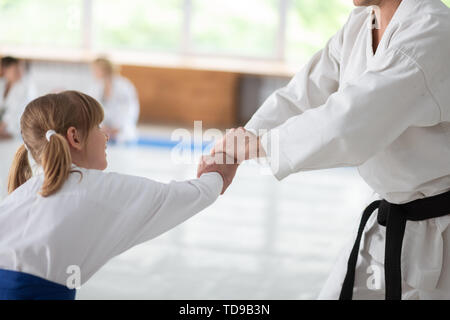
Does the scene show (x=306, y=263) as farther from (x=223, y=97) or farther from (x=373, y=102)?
(x=223, y=97)

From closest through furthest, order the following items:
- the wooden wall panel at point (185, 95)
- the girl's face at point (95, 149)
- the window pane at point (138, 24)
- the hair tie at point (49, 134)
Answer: the hair tie at point (49, 134), the girl's face at point (95, 149), the wooden wall panel at point (185, 95), the window pane at point (138, 24)

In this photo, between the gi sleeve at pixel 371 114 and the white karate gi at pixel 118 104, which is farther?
the white karate gi at pixel 118 104

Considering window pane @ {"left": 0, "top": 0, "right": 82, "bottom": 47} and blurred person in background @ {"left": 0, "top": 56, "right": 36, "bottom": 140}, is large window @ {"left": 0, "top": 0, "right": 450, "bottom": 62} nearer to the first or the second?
window pane @ {"left": 0, "top": 0, "right": 82, "bottom": 47}

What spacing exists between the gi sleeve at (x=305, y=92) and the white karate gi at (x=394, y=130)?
6 centimetres

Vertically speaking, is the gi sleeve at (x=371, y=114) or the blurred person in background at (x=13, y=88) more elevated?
the blurred person in background at (x=13, y=88)

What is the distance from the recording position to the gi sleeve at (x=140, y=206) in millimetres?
1729

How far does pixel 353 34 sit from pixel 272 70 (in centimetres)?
670

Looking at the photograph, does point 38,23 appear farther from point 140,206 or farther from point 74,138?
point 140,206

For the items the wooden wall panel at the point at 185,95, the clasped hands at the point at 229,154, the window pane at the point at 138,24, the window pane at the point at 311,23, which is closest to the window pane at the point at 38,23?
the window pane at the point at 138,24

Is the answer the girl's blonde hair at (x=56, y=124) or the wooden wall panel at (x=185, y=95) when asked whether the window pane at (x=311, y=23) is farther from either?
the girl's blonde hair at (x=56, y=124)

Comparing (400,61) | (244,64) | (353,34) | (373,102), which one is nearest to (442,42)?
(400,61)

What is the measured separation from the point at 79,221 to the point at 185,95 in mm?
7144

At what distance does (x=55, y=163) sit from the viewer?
173 centimetres

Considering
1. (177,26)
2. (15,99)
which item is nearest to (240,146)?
(15,99)
